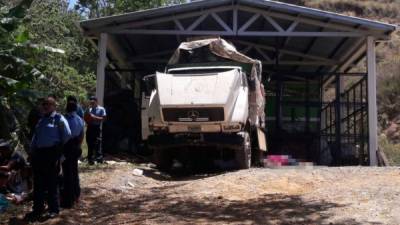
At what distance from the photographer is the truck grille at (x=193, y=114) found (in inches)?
498

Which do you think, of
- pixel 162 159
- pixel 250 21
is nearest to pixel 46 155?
pixel 162 159

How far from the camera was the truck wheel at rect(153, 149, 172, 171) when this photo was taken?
45.5ft

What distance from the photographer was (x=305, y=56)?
21734 millimetres

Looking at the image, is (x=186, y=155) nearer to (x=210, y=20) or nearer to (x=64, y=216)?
(x=64, y=216)

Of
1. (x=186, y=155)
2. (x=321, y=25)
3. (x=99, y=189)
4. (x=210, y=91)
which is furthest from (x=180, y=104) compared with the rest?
(x=321, y=25)

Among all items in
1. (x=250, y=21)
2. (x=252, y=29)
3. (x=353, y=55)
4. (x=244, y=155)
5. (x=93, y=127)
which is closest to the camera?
(x=244, y=155)

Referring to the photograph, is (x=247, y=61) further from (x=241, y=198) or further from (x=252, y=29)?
(x=252, y=29)

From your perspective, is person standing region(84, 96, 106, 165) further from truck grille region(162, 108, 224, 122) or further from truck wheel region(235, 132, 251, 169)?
truck wheel region(235, 132, 251, 169)

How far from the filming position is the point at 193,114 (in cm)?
1274

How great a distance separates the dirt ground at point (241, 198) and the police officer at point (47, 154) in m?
0.31

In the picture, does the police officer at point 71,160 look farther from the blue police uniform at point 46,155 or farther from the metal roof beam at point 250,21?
the metal roof beam at point 250,21

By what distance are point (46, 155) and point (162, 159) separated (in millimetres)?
6002

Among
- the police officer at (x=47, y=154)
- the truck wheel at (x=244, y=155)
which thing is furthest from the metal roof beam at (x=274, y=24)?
the police officer at (x=47, y=154)

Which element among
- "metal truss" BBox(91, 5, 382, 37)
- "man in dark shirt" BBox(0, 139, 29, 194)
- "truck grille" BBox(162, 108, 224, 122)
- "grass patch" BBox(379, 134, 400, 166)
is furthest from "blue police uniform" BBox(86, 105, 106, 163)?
"grass patch" BBox(379, 134, 400, 166)
